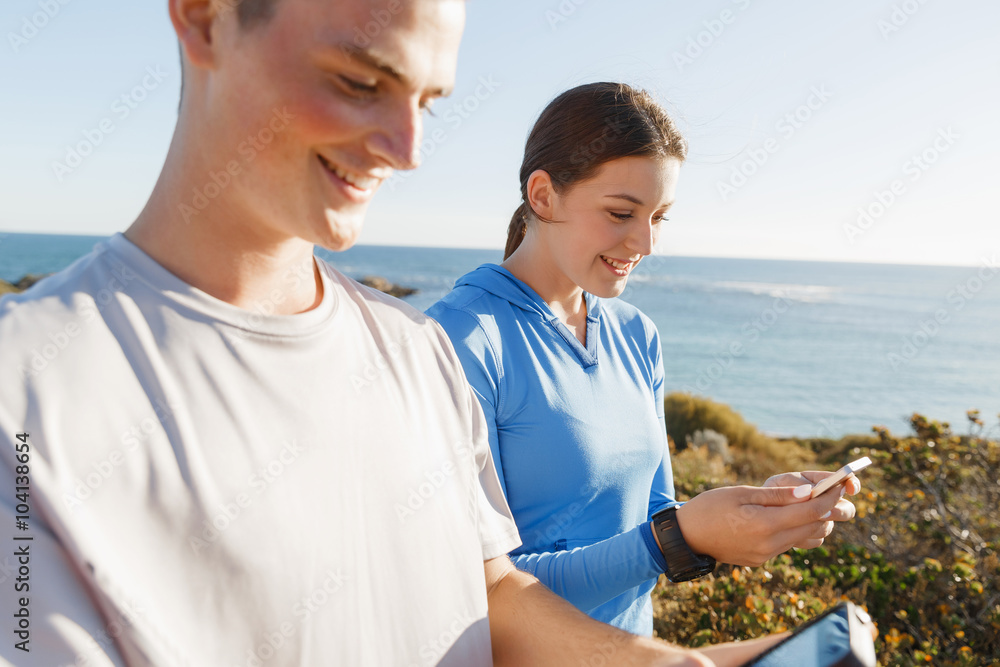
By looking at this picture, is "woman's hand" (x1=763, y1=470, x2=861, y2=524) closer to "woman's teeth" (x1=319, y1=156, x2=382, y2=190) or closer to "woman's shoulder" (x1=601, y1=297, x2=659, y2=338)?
"woman's shoulder" (x1=601, y1=297, x2=659, y2=338)

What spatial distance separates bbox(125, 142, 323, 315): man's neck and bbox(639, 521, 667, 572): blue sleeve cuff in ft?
4.35

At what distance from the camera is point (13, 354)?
800mm

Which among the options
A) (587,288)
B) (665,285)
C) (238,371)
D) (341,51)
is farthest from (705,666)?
(665,285)

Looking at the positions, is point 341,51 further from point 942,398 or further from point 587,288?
point 942,398

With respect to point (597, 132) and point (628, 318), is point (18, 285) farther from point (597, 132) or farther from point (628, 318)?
point (597, 132)

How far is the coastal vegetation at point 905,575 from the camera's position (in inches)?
159

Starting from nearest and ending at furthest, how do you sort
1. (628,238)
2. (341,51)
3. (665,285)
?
(341,51), (628,238), (665,285)

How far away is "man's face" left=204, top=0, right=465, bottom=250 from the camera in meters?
0.96

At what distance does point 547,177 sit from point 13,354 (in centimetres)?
191

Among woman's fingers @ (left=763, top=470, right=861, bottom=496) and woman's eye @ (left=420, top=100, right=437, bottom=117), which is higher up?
woman's eye @ (left=420, top=100, right=437, bottom=117)

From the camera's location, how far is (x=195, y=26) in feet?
3.23

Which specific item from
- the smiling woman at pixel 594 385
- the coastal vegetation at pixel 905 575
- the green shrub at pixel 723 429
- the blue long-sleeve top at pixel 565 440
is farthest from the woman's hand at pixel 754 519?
the green shrub at pixel 723 429

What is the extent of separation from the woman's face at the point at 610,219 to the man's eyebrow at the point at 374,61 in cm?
136

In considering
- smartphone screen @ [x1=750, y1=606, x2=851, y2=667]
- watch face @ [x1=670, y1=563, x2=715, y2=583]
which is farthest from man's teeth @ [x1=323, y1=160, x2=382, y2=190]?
watch face @ [x1=670, y1=563, x2=715, y2=583]
